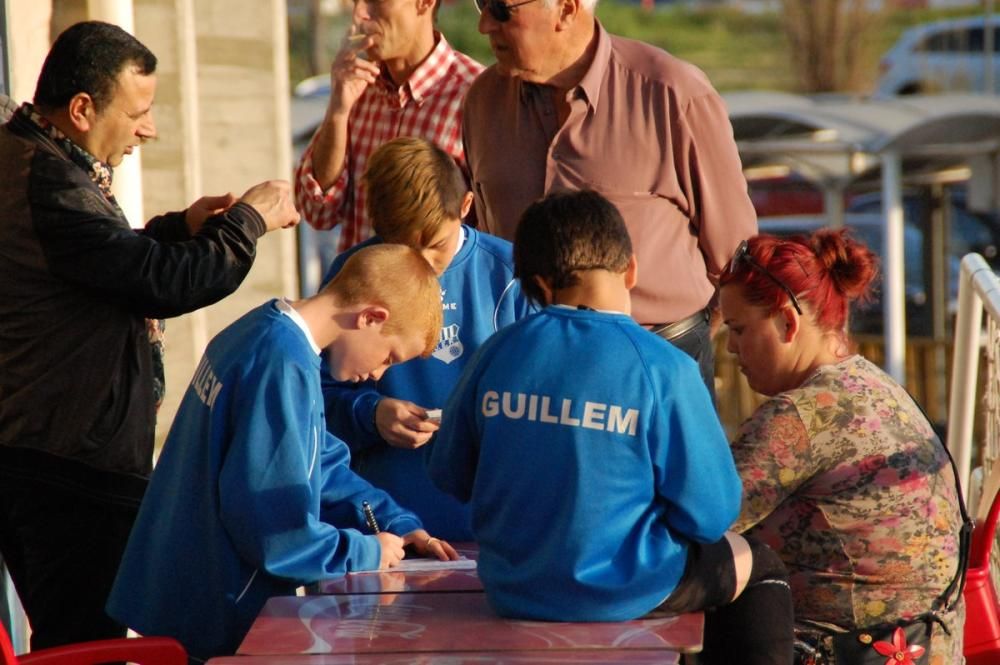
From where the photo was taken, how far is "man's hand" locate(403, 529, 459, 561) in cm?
314

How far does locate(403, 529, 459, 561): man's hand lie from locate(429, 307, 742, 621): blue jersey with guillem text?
45 cm

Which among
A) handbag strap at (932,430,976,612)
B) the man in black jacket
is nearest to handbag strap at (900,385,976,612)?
handbag strap at (932,430,976,612)

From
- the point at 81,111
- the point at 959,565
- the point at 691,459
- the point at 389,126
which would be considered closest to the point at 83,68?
the point at 81,111

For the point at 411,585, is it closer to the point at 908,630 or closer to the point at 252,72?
the point at 908,630

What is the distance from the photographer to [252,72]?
22.0 feet

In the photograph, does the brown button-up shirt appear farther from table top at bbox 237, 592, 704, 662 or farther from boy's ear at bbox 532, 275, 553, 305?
table top at bbox 237, 592, 704, 662

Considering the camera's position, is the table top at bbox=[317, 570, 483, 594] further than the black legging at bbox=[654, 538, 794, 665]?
Yes

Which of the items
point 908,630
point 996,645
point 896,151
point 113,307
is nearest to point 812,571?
point 908,630

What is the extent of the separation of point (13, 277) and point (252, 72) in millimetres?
3485

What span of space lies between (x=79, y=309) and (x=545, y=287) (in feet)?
3.70

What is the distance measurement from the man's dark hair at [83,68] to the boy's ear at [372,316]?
33.9 inches

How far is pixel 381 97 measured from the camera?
4.46 meters

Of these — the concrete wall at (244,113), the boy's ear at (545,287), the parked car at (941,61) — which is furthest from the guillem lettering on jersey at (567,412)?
the parked car at (941,61)

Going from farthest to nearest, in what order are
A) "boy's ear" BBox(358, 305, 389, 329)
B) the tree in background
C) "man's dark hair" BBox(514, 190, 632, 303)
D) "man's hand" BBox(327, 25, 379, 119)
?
1. the tree in background
2. "man's hand" BBox(327, 25, 379, 119)
3. "boy's ear" BBox(358, 305, 389, 329)
4. "man's dark hair" BBox(514, 190, 632, 303)
